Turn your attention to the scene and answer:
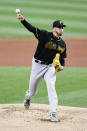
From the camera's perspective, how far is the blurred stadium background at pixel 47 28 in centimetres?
1014

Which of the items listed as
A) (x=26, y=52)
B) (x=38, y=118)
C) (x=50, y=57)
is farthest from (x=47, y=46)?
(x=26, y=52)

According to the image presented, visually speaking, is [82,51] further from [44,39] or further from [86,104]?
[44,39]

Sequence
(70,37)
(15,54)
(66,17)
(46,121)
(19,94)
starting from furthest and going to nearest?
(66,17)
(70,37)
(15,54)
(19,94)
(46,121)

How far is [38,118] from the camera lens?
8031mm

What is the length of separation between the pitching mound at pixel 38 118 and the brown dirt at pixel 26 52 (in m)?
5.20

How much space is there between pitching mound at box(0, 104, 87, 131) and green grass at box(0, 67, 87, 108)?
72 centimetres

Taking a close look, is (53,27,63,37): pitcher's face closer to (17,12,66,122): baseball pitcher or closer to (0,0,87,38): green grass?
(17,12,66,122): baseball pitcher

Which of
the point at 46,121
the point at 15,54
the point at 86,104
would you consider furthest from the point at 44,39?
the point at 15,54

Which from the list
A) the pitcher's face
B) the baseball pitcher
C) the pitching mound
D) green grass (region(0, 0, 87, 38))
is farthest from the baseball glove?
green grass (region(0, 0, 87, 38))

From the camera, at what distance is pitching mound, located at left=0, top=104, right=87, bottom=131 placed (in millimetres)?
A: 7078

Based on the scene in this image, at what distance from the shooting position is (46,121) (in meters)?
7.75

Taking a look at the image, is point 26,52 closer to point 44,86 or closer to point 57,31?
point 44,86

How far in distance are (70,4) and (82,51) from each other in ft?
29.4

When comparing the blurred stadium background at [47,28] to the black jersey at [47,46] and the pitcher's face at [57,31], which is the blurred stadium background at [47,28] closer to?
the black jersey at [47,46]
